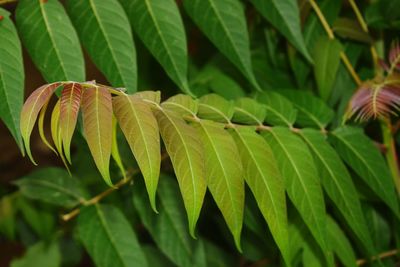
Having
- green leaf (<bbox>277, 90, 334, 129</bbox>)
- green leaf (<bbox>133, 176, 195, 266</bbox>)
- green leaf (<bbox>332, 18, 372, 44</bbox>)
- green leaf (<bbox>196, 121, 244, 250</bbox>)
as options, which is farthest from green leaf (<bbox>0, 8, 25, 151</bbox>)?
green leaf (<bbox>332, 18, 372, 44</bbox>)

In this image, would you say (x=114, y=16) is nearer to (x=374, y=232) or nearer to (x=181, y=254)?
(x=181, y=254)

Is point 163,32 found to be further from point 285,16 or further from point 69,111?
point 69,111

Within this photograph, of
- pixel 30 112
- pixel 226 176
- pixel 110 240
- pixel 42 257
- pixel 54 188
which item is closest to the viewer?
pixel 30 112

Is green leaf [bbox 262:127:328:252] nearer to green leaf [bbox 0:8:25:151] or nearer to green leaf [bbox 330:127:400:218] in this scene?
green leaf [bbox 330:127:400:218]

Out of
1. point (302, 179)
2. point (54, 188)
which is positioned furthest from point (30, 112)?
point (54, 188)

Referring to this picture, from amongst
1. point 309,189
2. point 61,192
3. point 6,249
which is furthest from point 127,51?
point 6,249

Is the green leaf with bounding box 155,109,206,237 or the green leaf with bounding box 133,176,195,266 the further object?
the green leaf with bounding box 133,176,195,266
